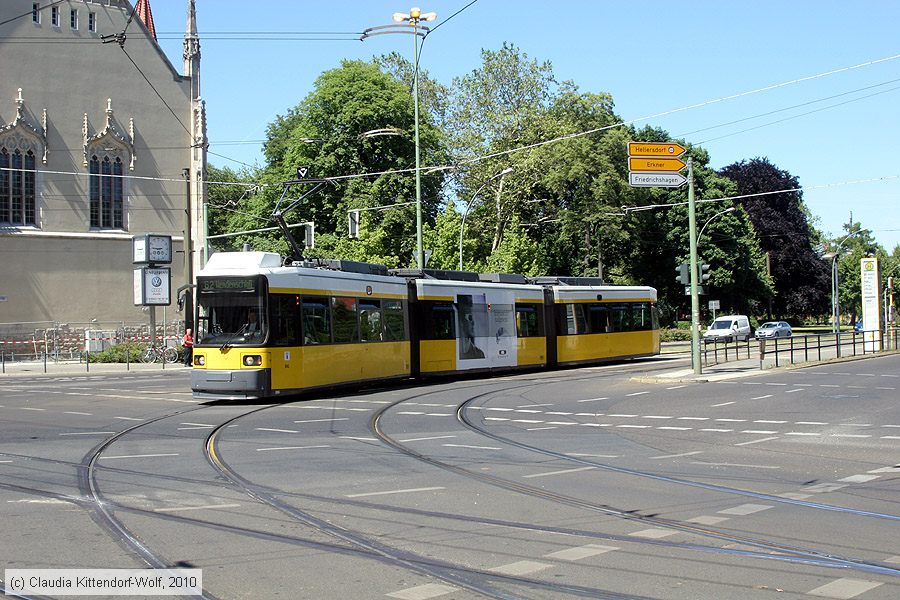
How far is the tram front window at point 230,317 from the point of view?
21.0 metres

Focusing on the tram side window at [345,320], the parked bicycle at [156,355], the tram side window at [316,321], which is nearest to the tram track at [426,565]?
the tram side window at [316,321]

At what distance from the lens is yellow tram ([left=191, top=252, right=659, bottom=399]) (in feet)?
69.1

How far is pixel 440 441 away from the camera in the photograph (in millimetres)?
14438

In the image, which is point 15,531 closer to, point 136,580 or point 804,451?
point 136,580

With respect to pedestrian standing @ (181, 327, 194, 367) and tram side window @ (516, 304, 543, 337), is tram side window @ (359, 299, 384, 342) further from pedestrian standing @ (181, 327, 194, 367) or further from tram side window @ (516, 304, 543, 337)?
pedestrian standing @ (181, 327, 194, 367)

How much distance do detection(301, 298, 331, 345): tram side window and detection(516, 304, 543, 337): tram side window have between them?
9.80 metres

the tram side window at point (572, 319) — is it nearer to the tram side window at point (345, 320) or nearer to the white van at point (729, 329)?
the tram side window at point (345, 320)

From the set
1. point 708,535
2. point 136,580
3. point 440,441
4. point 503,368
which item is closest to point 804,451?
point 440,441

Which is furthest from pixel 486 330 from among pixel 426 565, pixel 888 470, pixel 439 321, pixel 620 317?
pixel 426 565

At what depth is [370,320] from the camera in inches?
979

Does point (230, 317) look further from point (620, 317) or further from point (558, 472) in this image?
point (620, 317)

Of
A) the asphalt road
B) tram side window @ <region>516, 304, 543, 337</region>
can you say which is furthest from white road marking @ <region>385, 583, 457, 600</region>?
tram side window @ <region>516, 304, 543, 337</region>

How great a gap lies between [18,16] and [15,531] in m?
50.2

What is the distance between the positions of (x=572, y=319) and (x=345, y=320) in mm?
12474
